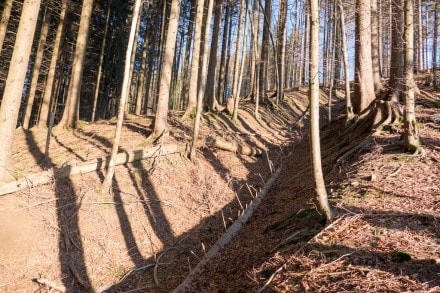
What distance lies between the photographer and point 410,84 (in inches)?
259

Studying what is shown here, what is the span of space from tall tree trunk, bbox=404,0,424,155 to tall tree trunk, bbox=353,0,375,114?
372cm

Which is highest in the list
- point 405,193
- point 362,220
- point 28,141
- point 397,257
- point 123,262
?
point 28,141

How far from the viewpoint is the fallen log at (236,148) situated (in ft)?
39.8

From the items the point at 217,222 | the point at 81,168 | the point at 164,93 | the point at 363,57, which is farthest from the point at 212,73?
the point at 217,222

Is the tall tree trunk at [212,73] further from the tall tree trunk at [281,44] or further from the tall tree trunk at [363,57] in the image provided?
the tall tree trunk at [363,57]

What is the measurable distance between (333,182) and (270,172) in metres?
4.89

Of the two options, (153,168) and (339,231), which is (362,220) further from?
(153,168)

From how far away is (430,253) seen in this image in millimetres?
3848

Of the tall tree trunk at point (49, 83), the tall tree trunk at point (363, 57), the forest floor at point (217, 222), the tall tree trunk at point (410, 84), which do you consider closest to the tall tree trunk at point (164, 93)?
the forest floor at point (217, 222)

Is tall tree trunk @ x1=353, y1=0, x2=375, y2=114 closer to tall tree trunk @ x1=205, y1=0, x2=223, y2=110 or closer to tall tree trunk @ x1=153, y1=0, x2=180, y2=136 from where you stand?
tall tree trunk @ x1=153, y1=0, x2=180, y2=136

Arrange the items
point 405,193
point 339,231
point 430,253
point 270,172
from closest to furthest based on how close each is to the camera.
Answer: point 430,253, point 339,231, point 405,193, point 270,172

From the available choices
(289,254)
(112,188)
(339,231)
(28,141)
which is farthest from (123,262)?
(28,141)

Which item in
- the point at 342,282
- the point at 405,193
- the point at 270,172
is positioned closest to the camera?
the point at 342,282

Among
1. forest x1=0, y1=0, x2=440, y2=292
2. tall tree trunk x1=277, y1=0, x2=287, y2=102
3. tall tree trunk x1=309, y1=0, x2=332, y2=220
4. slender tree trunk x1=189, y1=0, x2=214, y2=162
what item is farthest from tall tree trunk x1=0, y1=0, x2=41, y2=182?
tall tree trunk x1=277, y1=0, x2=287, y2=102
